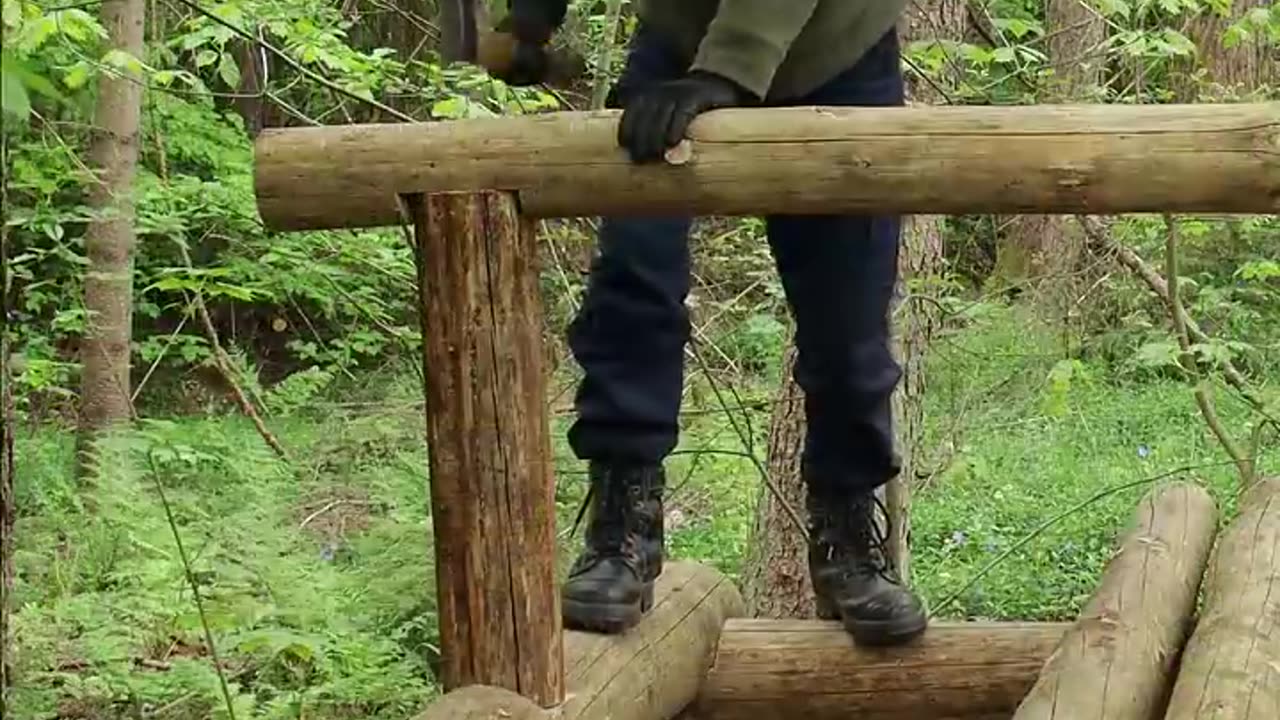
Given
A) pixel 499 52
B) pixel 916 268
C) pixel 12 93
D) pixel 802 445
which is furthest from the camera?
pixel 916 268

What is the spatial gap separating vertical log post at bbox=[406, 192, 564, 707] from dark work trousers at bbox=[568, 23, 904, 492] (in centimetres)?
34

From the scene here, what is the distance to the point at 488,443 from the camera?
9.09ft

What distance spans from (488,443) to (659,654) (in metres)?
0.78

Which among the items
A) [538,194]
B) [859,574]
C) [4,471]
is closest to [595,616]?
[859,574]

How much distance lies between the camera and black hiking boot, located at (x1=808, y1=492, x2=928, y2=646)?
132 inches

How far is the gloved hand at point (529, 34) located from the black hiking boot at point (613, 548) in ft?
2.35

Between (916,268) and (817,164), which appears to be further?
(916,268)

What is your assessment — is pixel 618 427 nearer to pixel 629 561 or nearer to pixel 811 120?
pixel 629 561

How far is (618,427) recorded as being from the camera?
3152 millimetres

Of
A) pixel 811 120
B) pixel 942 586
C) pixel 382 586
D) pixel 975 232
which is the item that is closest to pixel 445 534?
pixel 811 120

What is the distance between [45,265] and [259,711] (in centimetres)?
490

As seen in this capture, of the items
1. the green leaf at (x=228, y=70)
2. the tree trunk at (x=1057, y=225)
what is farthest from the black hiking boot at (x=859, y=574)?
the green leaf at (x=228, y=70)

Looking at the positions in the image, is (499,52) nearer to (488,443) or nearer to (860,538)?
(488,443)

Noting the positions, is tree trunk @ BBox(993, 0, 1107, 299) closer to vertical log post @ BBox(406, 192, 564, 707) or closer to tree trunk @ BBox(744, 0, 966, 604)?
tree trunk @ BBox(744, 0, 966, 604)
